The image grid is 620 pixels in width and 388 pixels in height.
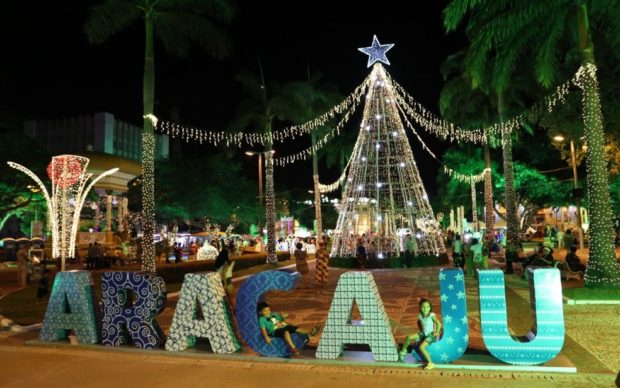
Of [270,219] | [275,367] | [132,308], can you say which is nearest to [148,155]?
[132,308]

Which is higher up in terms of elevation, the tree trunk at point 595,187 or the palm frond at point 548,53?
the palm frond at point 548,53

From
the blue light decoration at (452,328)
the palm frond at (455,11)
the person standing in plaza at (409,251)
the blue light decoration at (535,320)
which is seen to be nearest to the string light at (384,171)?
the person standing in plaza at (409,251)

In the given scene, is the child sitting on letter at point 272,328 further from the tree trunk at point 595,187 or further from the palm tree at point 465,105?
the palm tree at point 465,105

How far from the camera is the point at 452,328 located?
7406mm

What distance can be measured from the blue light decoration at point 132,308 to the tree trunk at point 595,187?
10933mm

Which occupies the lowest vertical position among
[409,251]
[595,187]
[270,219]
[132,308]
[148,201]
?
[132,308]

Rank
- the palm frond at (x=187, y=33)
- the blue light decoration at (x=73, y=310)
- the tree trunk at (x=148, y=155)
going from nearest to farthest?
1. the blue light decoration at (x=73, y=310)
2. the tree trunk at (x=148, y=155)
3. the palm frond at (x=187, y=33)

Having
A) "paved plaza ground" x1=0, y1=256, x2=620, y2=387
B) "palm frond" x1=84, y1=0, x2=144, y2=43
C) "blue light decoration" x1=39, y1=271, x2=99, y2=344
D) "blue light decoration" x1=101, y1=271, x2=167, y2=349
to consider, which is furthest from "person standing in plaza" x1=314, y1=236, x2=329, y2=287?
"palm frond" x1=84, y1=0, x2=144, y2=43

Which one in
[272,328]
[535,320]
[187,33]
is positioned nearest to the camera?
[535,320]

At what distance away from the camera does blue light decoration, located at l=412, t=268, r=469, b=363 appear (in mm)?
7352

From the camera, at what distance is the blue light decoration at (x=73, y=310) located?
9.22 m

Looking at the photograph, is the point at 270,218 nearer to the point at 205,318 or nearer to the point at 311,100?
the point at 311,100

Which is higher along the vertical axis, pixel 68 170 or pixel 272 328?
pixel 68 170

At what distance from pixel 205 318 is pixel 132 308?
1.50m
